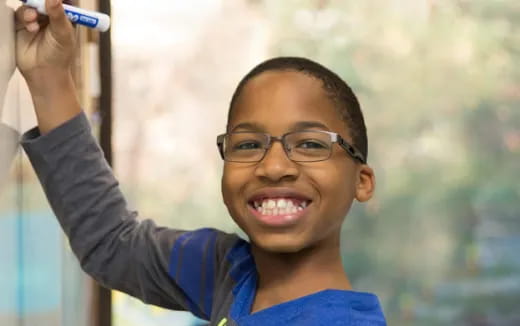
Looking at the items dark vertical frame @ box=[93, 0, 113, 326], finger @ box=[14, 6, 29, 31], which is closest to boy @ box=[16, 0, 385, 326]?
finger @ box=[14, 6, 29, 31]

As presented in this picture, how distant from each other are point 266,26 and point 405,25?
0.25m

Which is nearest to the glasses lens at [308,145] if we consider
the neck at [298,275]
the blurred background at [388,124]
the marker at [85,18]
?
the neck at [298,275]

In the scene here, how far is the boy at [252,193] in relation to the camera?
616 millimetres

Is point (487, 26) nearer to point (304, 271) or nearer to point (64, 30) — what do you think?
point (304, 271)

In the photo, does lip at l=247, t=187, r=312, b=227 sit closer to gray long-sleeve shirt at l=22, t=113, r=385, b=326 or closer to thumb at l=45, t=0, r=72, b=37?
gray long-sleeve shirt at l=22, t=113, r=385, b=326

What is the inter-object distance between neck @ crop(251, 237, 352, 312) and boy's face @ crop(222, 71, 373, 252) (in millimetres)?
19

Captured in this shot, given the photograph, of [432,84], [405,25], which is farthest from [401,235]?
[405,25]

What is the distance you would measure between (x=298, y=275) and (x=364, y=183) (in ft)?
0.41

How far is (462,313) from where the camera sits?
3.84 feet

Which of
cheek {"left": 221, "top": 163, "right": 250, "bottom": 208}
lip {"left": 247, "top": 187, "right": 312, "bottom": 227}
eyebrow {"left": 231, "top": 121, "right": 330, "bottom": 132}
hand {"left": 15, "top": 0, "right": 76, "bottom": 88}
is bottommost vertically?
lip {"left": 247, "top": 187, "right": 312, "bottom": 227}

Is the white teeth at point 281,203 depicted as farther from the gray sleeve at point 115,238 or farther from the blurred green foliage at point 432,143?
the blurred green foliage at point 432,143

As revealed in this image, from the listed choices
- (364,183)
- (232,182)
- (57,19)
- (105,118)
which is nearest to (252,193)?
(232,182)

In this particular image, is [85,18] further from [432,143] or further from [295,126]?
[432,143]

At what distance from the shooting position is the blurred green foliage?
1147 millimetres
